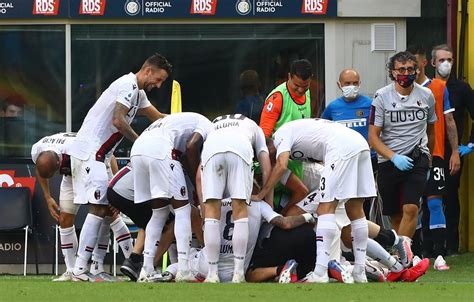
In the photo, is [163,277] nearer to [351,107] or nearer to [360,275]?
[360,275]

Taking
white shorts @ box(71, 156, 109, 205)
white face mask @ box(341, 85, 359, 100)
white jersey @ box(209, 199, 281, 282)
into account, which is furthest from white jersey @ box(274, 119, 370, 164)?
white face mask @ box(341, 85, 359, 100)

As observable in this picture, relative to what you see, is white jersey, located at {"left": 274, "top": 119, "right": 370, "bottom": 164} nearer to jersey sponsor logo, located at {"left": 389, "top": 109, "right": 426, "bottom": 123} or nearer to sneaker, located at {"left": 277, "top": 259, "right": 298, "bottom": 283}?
sneaker, located at {"left": 277, "top": 259, "right": 298, "bottom": 283}

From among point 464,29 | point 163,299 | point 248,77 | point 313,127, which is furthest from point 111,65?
point 163,299

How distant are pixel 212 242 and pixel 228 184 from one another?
536 mm

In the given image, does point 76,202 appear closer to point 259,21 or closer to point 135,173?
point 135,173

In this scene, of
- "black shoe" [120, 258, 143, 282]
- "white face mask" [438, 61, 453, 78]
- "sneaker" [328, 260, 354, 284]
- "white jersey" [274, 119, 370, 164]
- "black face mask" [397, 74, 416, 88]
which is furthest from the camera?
"white face mask" [438, 61, 453, 78]

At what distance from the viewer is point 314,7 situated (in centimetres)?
1969

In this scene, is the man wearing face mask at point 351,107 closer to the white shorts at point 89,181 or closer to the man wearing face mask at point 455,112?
the man wearing face mask at point 455,112

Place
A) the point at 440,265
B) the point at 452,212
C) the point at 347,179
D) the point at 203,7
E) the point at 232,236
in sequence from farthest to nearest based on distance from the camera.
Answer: the point at 203,7
the point at 452,212
the point at 440,265
the point at 232,236
the point at 347,179

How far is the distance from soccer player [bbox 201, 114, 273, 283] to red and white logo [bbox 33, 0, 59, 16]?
5.70m

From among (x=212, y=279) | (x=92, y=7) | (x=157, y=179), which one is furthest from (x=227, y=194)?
(x=92, y=7)

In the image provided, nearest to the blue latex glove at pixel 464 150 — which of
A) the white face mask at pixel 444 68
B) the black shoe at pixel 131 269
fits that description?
the white face mask at pixel 444 68

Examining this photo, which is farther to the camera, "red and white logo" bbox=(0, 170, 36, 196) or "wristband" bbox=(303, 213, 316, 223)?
"red and white logo" bbox=(0, 170, 36, 196)

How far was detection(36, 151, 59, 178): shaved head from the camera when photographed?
51.3 feet
